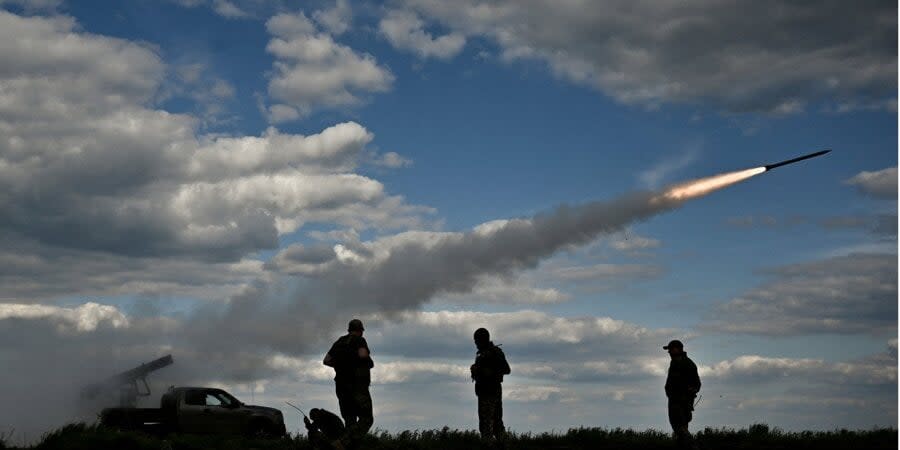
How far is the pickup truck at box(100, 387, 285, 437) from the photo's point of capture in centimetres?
2669

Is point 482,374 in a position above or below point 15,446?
above

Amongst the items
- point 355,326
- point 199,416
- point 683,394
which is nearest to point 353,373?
point 355,326

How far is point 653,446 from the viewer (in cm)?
1820

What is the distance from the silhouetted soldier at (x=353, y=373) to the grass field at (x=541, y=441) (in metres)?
1.95

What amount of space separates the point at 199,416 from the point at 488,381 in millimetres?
13328

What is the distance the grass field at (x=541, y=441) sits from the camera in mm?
18000

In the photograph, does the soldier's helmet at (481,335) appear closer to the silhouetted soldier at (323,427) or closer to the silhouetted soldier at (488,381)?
the silhouetted soldier at (488,381)

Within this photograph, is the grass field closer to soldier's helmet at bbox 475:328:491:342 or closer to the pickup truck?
soldier's helmet at bbox 475:328:491:342

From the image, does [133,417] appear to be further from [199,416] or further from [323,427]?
[323,427]

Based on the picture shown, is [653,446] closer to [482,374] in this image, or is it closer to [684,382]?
[684,382]

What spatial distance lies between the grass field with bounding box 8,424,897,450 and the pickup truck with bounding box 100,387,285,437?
536cm

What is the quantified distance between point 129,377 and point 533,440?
54.4 feet

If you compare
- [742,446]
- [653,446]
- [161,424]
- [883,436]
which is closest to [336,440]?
[653,446]

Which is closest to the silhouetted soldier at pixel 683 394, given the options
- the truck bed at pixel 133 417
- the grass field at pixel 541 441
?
the grass field at pixel 541 441
